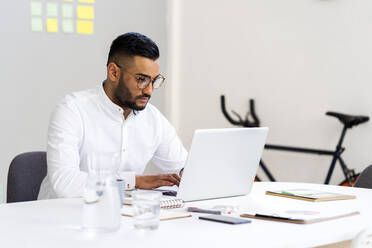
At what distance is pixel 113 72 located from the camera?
2.66 meters

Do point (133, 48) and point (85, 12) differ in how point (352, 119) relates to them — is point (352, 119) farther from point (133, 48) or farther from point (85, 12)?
point (85, 12)

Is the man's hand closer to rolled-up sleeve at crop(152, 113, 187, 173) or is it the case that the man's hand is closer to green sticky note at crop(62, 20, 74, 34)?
rolled-up sleeve at crop(152, 113, 187, 173)

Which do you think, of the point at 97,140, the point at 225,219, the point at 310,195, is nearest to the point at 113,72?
the point at 97,140

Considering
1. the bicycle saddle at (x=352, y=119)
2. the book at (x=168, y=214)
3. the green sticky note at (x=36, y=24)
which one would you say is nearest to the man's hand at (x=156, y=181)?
the book at (x=168, y=214)

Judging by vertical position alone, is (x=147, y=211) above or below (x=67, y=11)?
below

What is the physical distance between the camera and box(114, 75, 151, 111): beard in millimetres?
2592

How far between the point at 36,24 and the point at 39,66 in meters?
0.31

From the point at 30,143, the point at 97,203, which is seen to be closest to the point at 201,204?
the point at 97,203

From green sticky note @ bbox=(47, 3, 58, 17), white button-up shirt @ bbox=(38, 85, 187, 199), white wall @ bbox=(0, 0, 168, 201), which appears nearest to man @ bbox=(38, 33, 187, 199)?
white button-up shirt @ bbox=(38, 85, 187, 199)

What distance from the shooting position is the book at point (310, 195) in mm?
2227

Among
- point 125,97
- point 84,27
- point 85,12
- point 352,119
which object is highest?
point 85,12

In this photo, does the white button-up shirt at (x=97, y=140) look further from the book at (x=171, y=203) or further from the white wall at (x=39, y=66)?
the white wall at (x=39, y=66)

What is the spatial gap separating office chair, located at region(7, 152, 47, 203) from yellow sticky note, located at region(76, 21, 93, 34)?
2351mm

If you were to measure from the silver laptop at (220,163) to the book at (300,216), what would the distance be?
0.25 meters
